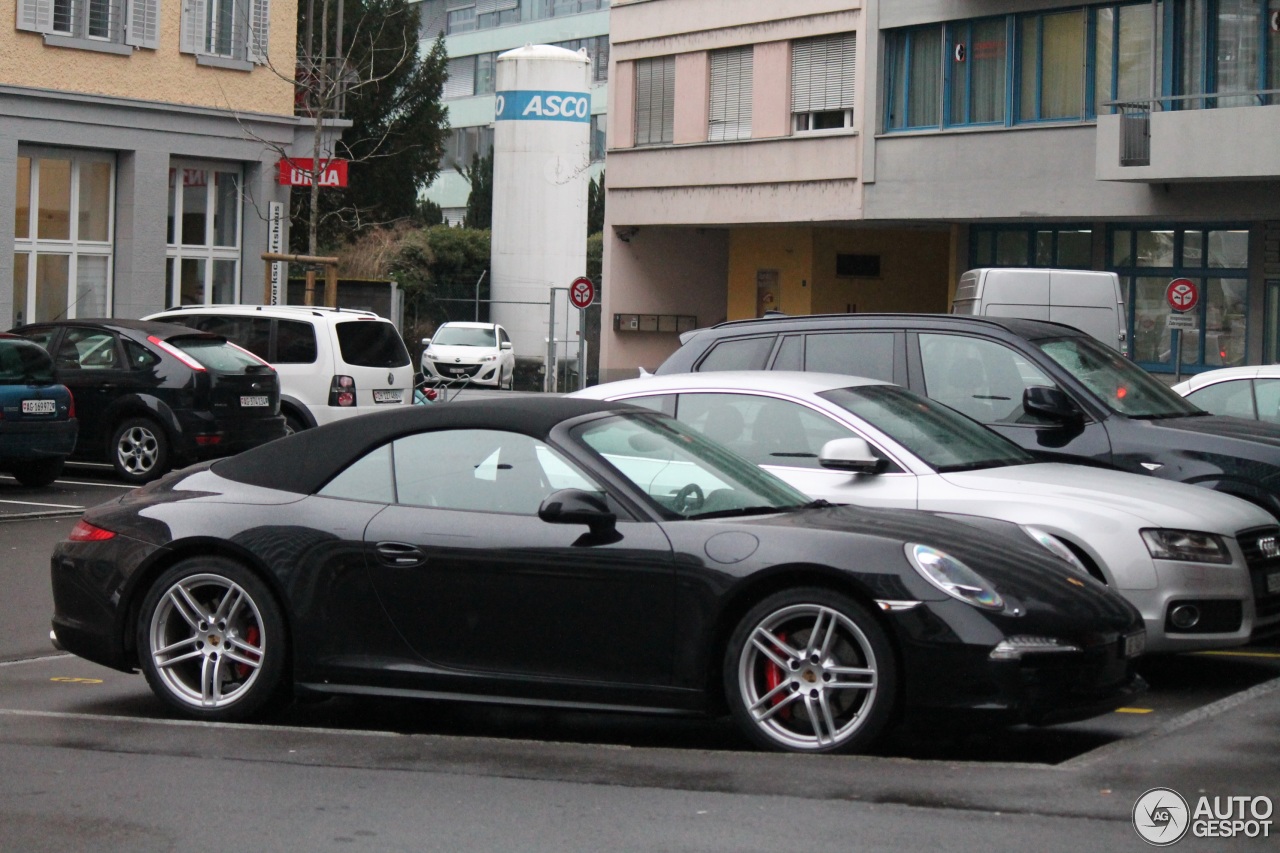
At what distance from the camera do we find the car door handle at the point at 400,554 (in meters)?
6.71

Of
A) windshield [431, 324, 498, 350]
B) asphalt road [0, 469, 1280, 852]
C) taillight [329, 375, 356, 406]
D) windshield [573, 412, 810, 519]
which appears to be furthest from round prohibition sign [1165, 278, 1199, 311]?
windshield [573, 412, 810, 519]

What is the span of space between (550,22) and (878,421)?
213 feet

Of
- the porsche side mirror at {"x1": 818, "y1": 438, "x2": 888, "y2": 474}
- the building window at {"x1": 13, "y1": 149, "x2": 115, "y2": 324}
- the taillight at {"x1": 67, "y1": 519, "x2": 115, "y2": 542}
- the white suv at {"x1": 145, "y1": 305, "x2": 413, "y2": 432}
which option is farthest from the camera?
the building window at {"x1": 13, "y1": 149, "x2": 115, "y2": 324}

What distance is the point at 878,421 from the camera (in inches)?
341

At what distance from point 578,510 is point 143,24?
24.2m

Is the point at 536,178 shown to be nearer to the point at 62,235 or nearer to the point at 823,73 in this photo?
the point at 823,73

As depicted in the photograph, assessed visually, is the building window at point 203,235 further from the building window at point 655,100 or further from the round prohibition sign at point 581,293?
the building window at point 655,100

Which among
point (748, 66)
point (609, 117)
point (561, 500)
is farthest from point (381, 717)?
point (609, 117)

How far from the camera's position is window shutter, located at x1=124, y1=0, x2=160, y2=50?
28.0 m

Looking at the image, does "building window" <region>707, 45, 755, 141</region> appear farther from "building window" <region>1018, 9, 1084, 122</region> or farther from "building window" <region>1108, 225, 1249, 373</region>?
"building window" <region>1108, 225, 1249, 373</region>

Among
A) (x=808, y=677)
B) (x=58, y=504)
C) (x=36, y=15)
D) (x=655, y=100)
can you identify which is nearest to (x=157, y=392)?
(x=58, y=504)

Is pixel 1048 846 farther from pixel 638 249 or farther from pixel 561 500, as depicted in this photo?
pixel 638 249

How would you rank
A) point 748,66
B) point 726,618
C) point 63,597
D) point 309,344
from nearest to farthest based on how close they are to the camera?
1. point 726,618
2. point 63,597
3. point 309,344
4. point 748,66

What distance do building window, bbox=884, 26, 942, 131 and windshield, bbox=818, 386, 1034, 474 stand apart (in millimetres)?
25279
